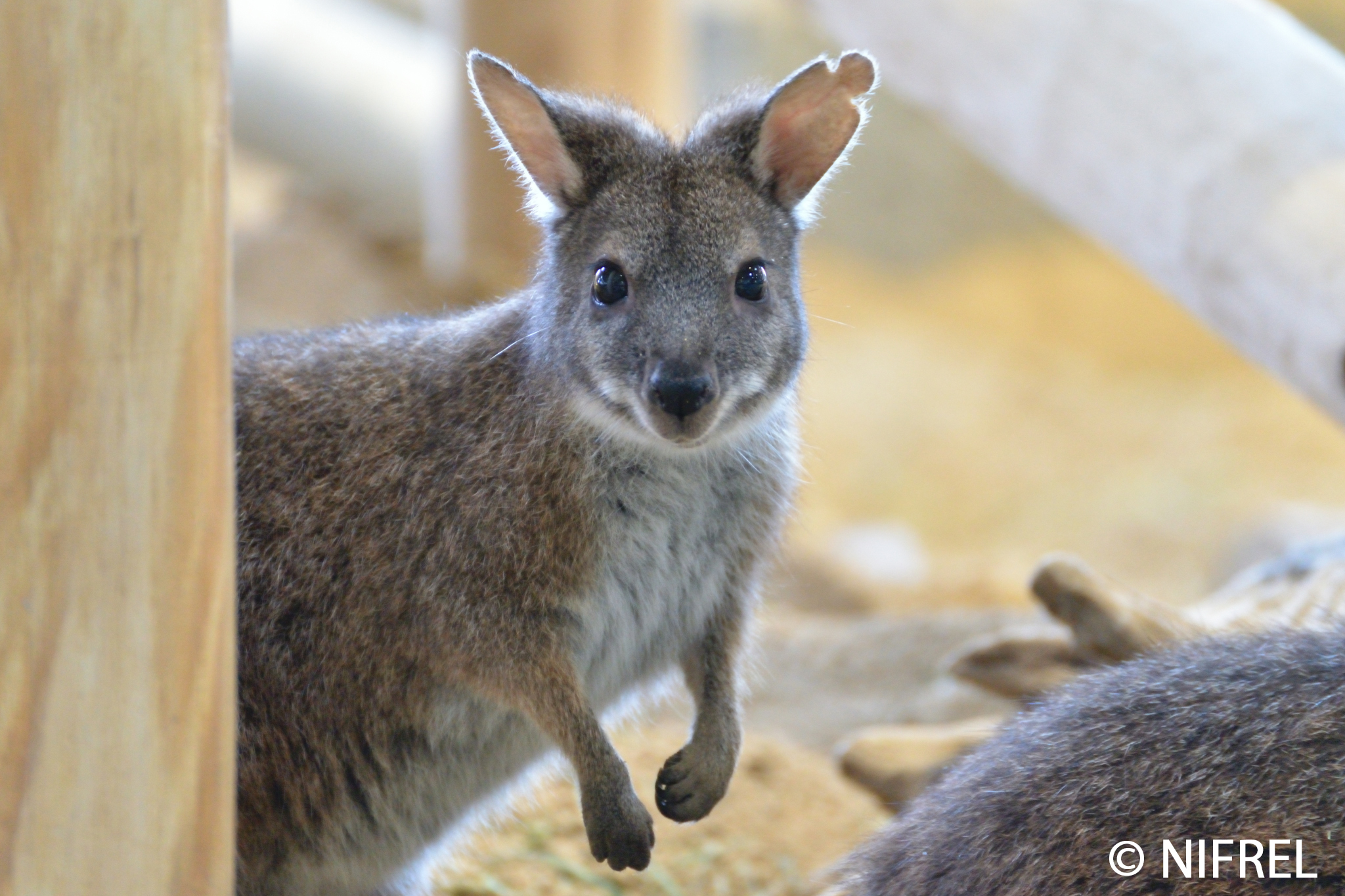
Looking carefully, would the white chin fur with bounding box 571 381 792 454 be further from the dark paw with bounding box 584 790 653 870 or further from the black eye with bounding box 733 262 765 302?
the dark paw with bounding box 584 790 653 870

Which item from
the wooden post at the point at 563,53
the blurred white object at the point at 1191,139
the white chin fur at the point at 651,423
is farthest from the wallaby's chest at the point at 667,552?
the wooden post at the point at 563,53

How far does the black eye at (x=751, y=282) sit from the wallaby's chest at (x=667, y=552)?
416mm

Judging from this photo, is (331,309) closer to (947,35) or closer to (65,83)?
(947,35)

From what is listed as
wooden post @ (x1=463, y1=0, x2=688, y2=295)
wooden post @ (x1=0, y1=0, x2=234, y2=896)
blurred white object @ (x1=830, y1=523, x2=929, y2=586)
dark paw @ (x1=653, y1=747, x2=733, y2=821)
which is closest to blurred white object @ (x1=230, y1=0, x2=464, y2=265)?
wooden post @ (x1=463, y1=0, x2=688, y2=295)

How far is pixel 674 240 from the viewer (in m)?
3.27

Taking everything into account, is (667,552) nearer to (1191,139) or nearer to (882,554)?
(1191,139)

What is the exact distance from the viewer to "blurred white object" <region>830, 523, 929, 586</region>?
9289 mm

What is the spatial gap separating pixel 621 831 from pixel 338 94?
25.8 ft

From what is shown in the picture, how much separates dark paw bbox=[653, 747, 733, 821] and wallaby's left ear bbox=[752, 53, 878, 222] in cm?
139

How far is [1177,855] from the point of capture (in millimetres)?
2846

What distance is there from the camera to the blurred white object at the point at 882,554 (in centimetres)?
929

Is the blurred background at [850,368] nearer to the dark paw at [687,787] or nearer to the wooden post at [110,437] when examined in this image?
the dark paw at [687,787]

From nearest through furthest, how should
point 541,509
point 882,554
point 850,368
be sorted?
point 541,509, point 882,554, point 850,368

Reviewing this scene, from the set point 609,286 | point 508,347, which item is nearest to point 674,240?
point 609,286
